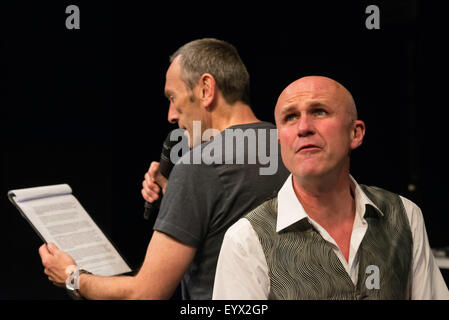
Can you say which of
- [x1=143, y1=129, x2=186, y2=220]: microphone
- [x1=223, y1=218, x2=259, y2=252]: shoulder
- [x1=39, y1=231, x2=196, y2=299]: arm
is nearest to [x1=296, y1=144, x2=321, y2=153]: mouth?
[x1=223, y1=218, x2=259, y2=252]: shoulder

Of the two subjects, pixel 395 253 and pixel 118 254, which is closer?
pixel 395 253

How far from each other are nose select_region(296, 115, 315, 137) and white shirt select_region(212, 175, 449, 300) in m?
0.16

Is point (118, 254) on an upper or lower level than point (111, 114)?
lower

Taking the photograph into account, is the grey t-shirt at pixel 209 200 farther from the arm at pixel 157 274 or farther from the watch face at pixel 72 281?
the watch face at pixel 72 281

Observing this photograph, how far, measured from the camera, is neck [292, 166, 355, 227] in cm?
143

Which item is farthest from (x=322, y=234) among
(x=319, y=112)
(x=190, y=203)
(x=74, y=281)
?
(x=74, y=281)

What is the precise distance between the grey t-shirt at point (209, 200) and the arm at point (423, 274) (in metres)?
0.44

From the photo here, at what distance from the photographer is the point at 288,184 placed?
147cm

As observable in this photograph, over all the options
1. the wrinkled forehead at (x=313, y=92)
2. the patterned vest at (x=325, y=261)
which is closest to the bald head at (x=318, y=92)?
the wrinkled forehead at (x=313, y=92)

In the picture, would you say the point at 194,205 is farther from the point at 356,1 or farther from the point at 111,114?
the point at 356,1

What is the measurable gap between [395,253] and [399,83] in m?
2.50

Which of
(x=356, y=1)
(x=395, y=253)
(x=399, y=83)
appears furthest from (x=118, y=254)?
(x=399, y=83)

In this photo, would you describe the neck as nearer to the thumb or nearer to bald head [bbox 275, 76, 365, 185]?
bald head [bbox 275, 76, 365, 185]

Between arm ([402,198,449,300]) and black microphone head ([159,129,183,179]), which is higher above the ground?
black microphone head ([159,129,183,179])
